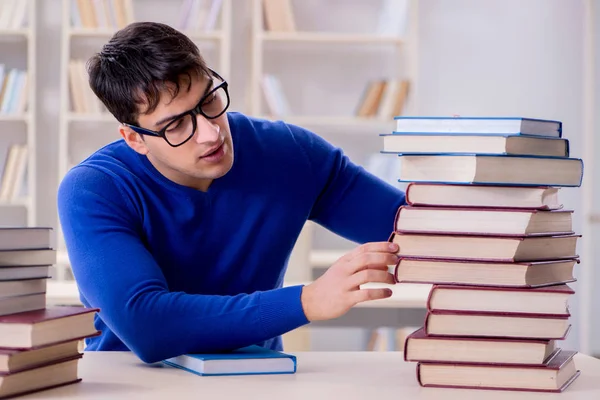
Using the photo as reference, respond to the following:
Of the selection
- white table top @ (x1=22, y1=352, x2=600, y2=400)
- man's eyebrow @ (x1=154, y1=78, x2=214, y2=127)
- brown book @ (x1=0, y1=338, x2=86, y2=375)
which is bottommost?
white table top @ (x1=22, y1=352, x2=600, y2=400)

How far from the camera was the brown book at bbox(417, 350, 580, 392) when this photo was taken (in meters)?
1.21

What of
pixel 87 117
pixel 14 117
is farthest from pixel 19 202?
pixel 87 117

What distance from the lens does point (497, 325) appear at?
1.21m

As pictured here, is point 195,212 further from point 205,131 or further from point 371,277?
point 371,277

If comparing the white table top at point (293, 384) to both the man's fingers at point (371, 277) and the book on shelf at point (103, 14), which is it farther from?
the book on shelf at point (103, 14)

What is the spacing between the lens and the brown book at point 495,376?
121 centimetres

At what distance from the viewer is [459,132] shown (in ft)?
4.00

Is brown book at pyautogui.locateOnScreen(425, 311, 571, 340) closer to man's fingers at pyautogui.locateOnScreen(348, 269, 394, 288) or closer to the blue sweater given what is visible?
man's fingers at pyautogui.locateOnScreen(348, 269, 394, 288)

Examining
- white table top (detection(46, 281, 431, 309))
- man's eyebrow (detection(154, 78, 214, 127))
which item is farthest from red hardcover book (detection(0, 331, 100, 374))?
white table top (detection(46, 281, 431, 309))

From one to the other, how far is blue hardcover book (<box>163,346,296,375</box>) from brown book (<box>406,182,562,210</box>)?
0.32 metres

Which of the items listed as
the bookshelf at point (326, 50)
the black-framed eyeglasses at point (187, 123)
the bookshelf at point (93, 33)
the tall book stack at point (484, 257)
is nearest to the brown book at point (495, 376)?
the tall book stack at point (484, 257)

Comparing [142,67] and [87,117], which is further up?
[87,117]

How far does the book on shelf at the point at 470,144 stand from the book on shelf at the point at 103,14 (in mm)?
3407

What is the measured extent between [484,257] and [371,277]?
167 millimetres
